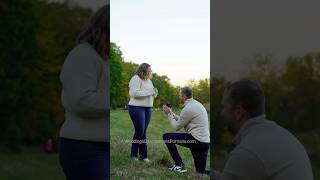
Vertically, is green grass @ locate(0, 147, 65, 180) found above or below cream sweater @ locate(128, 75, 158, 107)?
below

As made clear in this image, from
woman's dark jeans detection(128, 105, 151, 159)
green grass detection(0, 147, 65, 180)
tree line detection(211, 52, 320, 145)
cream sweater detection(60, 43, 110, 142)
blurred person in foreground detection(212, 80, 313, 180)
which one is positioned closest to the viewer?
blurred person in foreground detection(212, 80, 313, 180)

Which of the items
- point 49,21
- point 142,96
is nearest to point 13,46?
point 49,21

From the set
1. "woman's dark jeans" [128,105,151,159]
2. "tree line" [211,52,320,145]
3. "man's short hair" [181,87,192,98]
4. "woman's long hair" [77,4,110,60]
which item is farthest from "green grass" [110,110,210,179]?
"woman's long hair" [77,4,110,60]

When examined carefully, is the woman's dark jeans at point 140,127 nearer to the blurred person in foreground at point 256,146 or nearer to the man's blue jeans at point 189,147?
the man's blue jeans at point 189,147

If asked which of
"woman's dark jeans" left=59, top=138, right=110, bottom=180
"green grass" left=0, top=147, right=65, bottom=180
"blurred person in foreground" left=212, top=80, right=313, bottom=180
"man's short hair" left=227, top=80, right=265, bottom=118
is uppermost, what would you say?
"man's short hair" left=227, top=80, right=265, bottom=118

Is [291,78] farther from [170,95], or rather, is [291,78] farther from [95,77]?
[95,77]

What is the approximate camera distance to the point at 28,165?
4492 millimetres

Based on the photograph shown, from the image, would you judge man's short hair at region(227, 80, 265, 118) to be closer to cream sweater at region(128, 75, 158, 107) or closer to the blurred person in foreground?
the blurred person in foreground

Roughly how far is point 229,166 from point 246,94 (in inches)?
8.7

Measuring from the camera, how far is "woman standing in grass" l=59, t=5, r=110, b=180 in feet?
6.37

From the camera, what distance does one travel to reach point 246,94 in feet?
4.72

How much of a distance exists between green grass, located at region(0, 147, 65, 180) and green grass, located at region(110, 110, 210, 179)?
27.1 inches

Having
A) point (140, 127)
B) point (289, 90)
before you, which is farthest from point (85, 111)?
point (289, 90)

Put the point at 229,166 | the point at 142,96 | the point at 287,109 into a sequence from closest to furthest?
the point at 229,166, the point at 142,96, the point at 287,109
